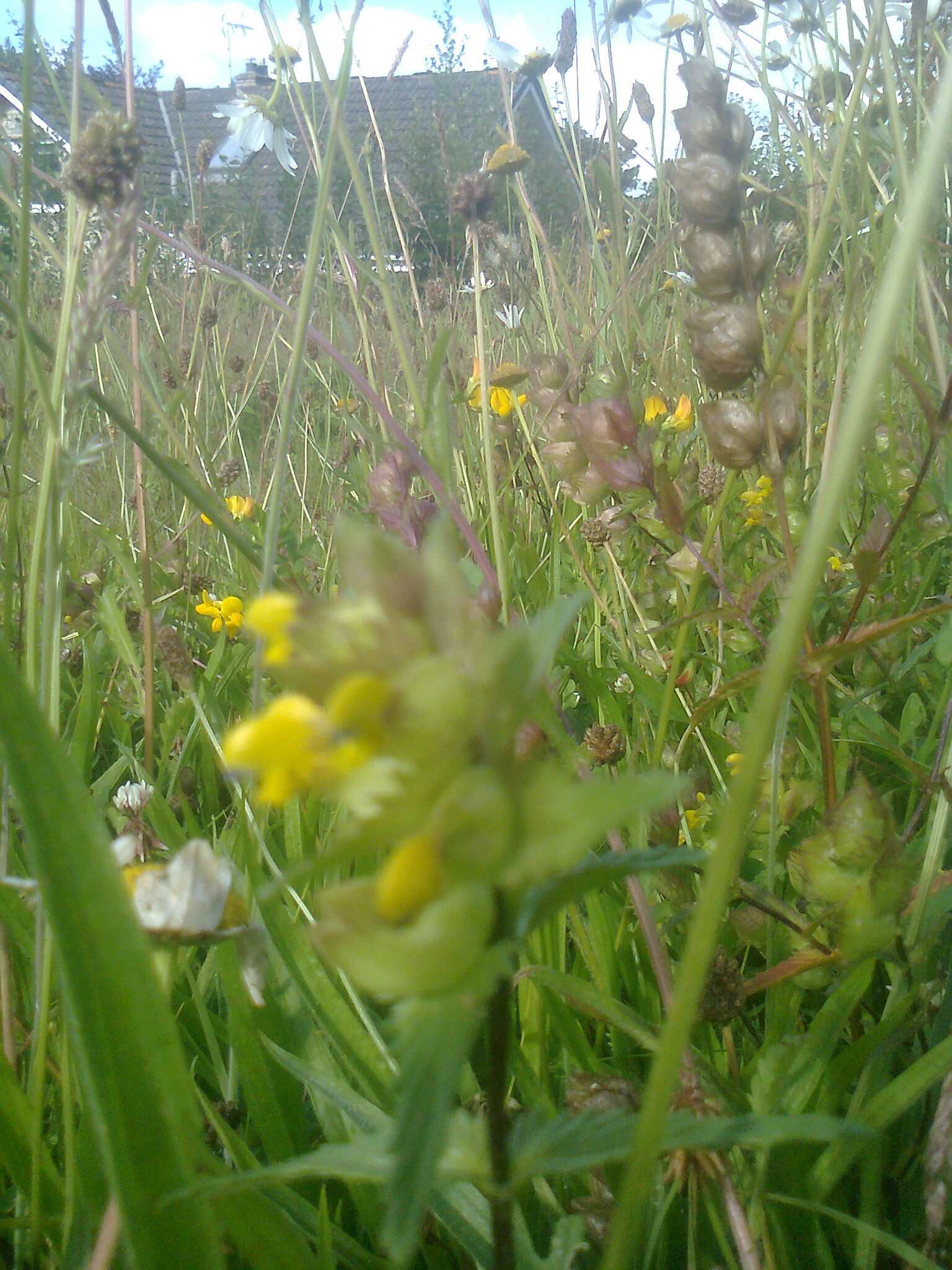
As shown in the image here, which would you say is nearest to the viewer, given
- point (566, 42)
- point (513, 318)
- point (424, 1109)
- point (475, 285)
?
point (424, 1109)

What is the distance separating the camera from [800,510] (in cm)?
120

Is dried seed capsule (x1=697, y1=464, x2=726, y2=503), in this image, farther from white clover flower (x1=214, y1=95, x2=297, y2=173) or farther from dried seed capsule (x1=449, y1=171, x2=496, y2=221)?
white clover flower (x1=214, y1=95, x2=297, y2=173)

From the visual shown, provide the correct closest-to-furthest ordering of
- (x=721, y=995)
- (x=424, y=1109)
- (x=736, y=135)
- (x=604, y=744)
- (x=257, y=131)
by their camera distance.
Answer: (x=424, y=1109)
(x=721, y=995)
(x=736, y=135)
(x=604, y=744)
(x=257, y=131)

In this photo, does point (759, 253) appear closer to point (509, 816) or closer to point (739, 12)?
point (509, 816)

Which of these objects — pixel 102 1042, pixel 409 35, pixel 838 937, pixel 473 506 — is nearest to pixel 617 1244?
pixel 102 1042

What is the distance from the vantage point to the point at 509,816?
252mm

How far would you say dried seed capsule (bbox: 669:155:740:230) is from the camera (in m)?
0.69

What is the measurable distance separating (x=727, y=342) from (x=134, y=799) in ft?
2.13

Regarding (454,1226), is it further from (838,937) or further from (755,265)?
(755,265)

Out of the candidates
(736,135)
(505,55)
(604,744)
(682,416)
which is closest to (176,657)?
(604,744)

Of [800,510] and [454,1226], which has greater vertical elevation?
[800,510]

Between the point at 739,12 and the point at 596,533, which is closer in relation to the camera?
the point at 596,533

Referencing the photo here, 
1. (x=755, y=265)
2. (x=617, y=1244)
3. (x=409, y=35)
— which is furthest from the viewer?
(x=409, y=35)

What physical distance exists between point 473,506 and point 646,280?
6.01 feet
